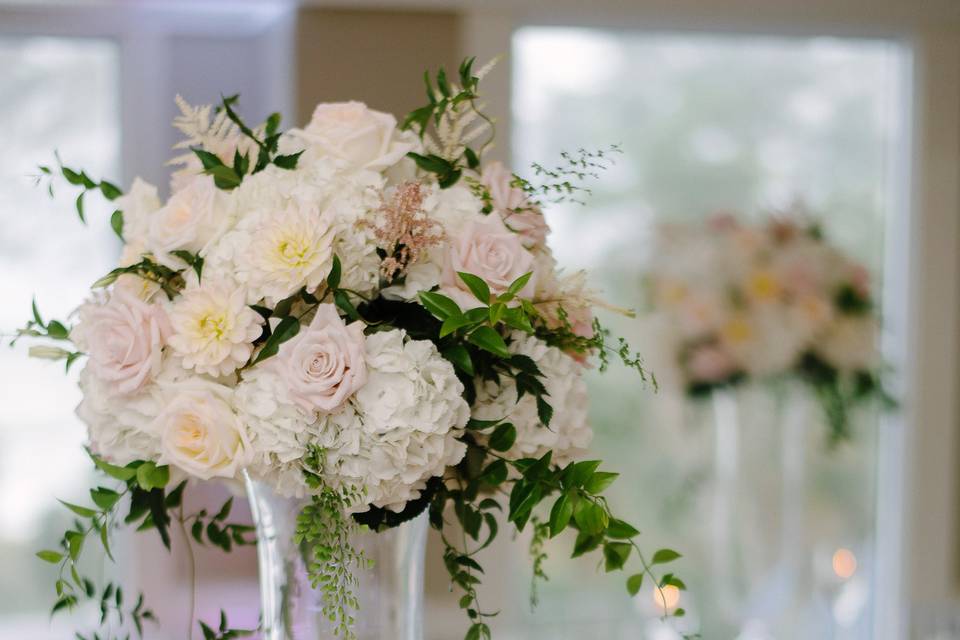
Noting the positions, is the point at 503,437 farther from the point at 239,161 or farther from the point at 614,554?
the point at 239,161

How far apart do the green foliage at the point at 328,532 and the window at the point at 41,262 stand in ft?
5.04

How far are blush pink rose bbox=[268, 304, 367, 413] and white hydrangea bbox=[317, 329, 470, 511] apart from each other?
0.04 feet

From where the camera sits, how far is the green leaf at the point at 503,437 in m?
0.77

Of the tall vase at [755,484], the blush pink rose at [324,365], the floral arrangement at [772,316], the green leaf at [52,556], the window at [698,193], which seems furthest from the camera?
the window at [698,193]

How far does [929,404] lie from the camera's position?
8.09 ft

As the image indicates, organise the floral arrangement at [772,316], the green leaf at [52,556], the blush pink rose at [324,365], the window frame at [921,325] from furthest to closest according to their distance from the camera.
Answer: the window frame at [921,325], the floral arrangement at [772,316], the green leaf at [52,556], the blush pink rose at [324,365]

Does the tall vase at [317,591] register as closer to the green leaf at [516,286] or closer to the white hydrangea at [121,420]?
the white hydrangea at [121,420]

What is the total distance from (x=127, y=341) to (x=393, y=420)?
0.68 feet

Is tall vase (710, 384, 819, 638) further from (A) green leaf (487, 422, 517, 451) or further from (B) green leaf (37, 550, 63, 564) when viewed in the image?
(B) green leaf (37, 550, 63, 564)

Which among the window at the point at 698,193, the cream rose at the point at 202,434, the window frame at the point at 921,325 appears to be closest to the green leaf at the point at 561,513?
the cream rose at the point at 202,434

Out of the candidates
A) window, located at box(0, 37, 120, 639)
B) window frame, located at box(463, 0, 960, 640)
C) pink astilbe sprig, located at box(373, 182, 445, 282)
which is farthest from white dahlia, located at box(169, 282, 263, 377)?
window frame, located at box(463, 0, 960, 640)

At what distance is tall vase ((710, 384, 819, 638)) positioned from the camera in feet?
7.11

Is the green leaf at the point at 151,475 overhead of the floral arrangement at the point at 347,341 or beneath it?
beneath

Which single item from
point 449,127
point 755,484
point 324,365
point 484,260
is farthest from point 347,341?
point 755,484
